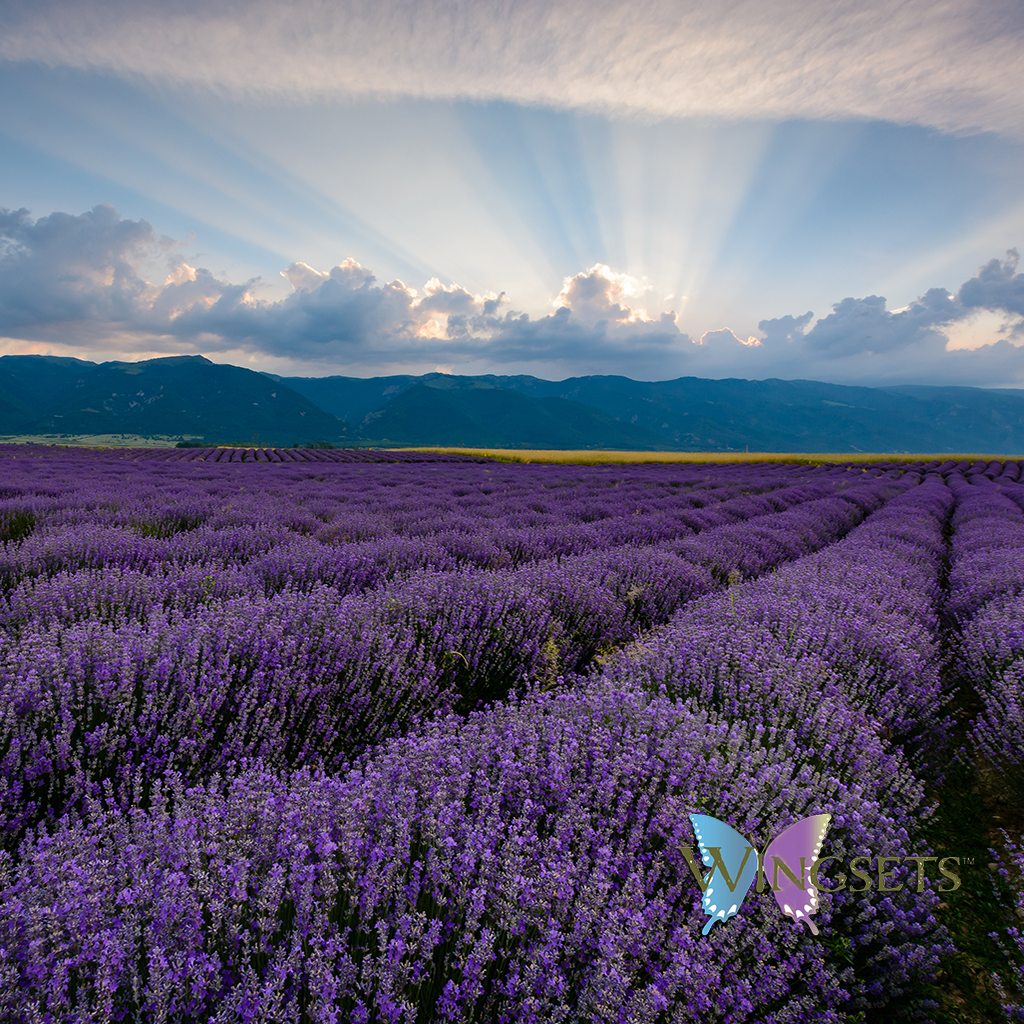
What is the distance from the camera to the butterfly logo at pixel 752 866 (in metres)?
1.20

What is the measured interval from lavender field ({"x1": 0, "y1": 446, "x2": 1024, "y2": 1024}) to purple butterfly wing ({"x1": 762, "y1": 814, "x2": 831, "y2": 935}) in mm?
91

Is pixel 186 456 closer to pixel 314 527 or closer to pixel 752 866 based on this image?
pixel 314 527

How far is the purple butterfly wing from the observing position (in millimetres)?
1229

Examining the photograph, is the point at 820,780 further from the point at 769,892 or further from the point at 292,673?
the point at 292,673

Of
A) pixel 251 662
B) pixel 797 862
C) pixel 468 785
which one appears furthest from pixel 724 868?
pixel 251 662

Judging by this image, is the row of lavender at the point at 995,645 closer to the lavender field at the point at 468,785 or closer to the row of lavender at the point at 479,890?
the lavender field at the point at 468,785

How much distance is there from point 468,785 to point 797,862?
2.83ft

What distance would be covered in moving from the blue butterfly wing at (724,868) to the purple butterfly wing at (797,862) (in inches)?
2.4

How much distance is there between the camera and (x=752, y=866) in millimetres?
1252

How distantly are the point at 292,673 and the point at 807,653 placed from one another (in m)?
2.60

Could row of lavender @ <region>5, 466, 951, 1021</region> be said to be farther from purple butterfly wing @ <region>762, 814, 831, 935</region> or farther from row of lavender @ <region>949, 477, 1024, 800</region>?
row of lavender @ <region>949, 477, 1024, 800</region>

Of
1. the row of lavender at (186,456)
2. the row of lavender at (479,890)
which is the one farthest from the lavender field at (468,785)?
the row of lavender at (186,456)

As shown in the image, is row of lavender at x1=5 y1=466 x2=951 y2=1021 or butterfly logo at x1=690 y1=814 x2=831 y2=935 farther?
butterfly logo at x1=690 y1=814 x2=831 y2=935

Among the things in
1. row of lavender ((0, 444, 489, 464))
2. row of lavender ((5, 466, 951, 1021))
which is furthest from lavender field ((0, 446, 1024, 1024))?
row of lavender ((0, 444, 489, 464))
